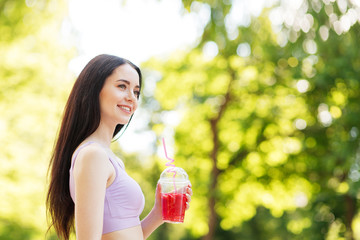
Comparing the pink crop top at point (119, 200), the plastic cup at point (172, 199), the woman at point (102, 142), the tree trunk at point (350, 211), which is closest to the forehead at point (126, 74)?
the woman at point (102, 142)

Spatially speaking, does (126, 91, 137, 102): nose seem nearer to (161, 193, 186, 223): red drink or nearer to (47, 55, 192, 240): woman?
(47, 55, 192, 240): woman

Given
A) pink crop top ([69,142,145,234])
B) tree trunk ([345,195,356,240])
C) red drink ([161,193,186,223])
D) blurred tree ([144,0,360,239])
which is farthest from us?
tree trunk ([345,195,356,240])

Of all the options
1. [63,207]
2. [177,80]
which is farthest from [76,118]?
[177,80]

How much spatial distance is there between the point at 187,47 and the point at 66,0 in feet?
19.4

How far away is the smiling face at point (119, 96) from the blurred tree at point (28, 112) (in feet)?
29.3

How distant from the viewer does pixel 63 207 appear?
194 centimetres

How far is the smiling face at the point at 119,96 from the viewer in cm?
188

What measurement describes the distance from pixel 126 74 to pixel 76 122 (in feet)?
0.94

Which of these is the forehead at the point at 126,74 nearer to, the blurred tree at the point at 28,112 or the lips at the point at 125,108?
the lips at the point at 125,108

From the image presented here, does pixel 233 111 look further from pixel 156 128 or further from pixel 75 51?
pixel 75 51

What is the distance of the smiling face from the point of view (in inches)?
74.1

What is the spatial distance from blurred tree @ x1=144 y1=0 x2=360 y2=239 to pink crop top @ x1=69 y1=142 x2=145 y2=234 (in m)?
7.60

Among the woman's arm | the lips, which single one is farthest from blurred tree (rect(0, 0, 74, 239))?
the woman's arm

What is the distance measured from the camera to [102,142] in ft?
6.12
